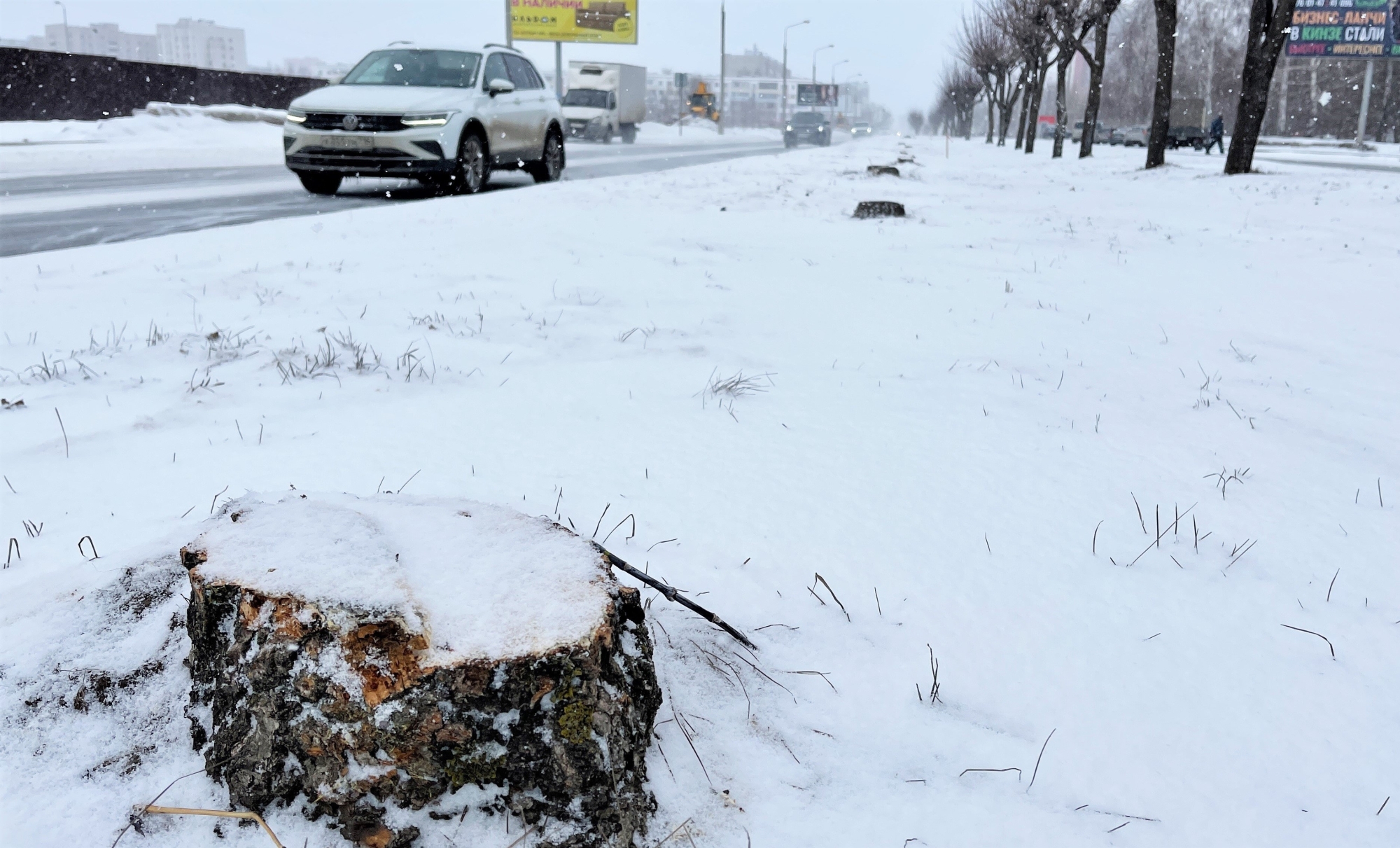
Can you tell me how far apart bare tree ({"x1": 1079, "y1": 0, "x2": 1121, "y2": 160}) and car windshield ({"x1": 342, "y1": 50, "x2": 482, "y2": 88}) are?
54.6ft

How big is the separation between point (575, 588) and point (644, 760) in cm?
28

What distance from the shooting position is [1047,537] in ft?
7.28

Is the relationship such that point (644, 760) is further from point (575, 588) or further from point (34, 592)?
point (34, 592)

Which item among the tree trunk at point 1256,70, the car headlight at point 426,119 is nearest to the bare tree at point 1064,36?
the tree trunk at point 1256,70

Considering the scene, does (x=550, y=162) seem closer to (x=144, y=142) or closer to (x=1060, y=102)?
(x=144, y=142)

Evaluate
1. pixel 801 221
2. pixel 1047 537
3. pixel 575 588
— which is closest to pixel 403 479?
pixel 575 588

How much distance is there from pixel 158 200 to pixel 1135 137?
163 ft

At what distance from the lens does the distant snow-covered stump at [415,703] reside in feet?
4.07

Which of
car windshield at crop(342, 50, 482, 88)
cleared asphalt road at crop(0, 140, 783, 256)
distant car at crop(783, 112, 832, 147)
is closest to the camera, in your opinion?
cleared asphalt road at crop(0, 140, 783, 256)

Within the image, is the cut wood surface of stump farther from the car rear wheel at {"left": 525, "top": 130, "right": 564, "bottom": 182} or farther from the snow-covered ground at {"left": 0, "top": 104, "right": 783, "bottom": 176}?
the snow-covered ground at {"left": 0, "top": 104, "right": 783, "bottom": 176}

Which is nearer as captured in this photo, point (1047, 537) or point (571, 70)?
point (1047, 537)

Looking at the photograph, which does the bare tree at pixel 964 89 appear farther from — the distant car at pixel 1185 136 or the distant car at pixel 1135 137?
the distant car at pixel 1185 136

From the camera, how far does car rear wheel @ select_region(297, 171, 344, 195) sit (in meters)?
9.48

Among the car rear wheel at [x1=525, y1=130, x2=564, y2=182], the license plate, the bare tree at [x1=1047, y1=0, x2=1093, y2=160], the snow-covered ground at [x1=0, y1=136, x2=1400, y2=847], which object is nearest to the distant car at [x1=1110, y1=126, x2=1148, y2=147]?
the bare tree at [x1=1047, y1=0, x2=1093, y2=160]
